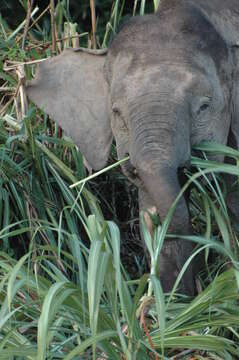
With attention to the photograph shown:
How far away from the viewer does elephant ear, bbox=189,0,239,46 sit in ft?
16.5

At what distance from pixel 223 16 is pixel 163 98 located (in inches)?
26.2

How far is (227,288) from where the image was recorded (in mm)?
4090

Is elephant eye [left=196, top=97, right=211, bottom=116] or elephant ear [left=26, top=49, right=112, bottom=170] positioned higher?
elephant eye [left=196, top=97, right=211, bottom=116]

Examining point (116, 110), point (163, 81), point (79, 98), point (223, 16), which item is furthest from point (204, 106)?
point (79, 98)

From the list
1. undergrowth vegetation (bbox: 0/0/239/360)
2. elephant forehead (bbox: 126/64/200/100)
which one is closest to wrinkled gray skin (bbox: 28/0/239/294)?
elephant forehead (bbox: 126/64/200/100)

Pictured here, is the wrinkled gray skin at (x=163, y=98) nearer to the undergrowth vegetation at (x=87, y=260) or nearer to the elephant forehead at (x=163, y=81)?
the elephant forehead at (x=163, y=81)

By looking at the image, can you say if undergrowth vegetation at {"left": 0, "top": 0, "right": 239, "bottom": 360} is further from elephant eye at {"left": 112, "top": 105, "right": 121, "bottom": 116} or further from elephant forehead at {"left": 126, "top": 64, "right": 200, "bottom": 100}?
elephant eye at {"left": 112, "top": 105, "right": 121, "bottom": 116}

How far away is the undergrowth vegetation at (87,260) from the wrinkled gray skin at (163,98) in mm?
117

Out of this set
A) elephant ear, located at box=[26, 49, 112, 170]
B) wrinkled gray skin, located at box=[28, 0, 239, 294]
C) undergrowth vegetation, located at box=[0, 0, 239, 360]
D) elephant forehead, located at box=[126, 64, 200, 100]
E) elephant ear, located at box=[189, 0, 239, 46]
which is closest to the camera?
undergrowth vegetation, located at box=[0, 0, 239, 360]

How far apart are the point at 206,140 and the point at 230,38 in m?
0.49

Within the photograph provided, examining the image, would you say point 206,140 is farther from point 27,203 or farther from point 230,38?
point 27,203

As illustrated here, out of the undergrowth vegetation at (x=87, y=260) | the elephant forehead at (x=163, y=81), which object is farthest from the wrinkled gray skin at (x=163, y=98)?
the undergrowth vegetation at (x=87, y=260)

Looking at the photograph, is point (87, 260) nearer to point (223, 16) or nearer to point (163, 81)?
point (163, 81)

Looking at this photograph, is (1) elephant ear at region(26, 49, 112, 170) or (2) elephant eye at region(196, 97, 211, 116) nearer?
(2) elephant eye at region(196, 97, 211, 116)
